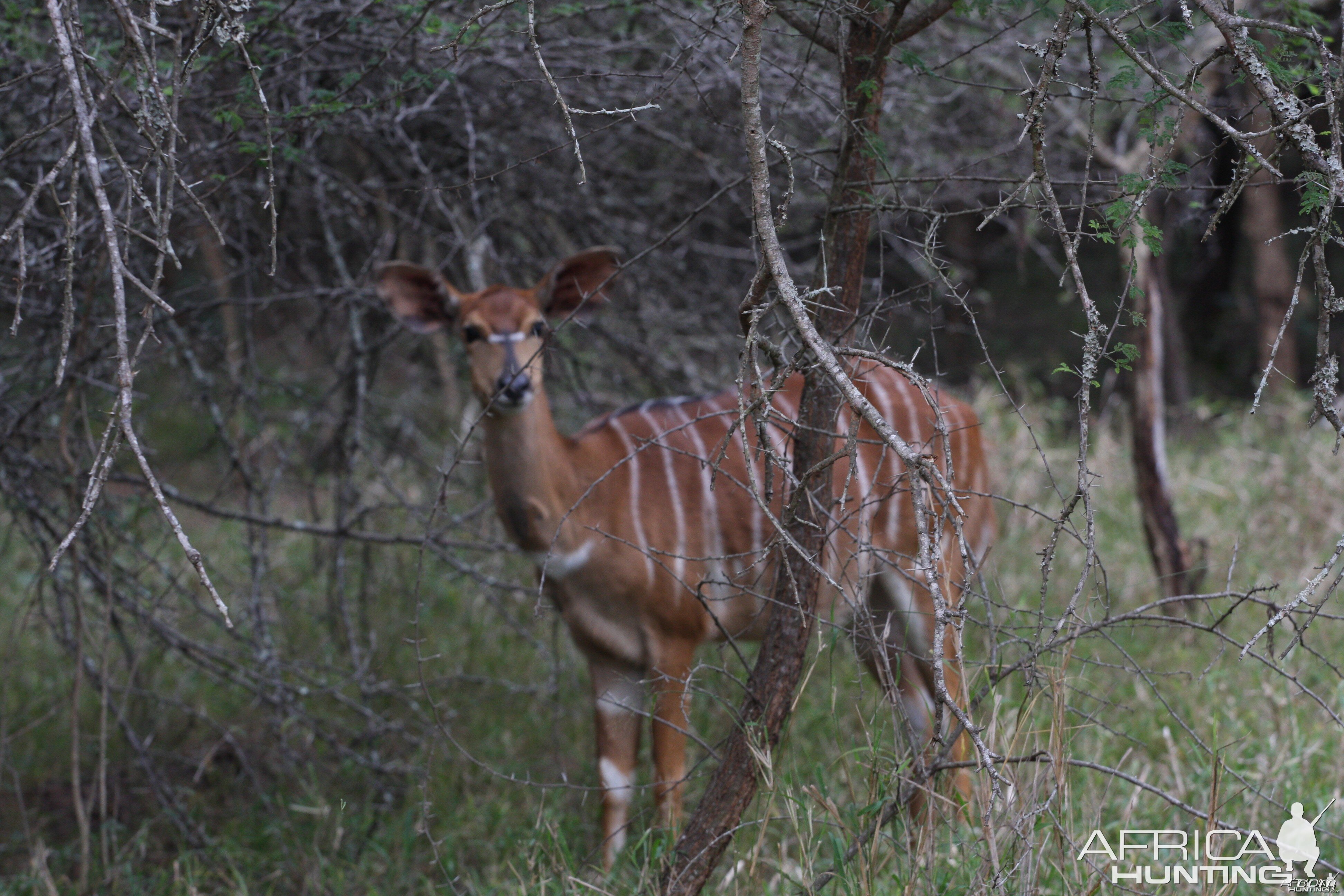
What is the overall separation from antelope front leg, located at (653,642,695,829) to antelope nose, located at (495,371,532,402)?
0.78m

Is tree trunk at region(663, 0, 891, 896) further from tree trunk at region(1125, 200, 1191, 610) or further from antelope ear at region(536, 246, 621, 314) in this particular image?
tree trunk at region(1125, 200, 1191, 610)

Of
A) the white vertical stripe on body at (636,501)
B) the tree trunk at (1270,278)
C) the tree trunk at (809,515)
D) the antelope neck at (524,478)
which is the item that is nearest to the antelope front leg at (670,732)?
the white vertical stripe on body at (636,501)

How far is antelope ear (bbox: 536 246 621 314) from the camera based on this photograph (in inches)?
129

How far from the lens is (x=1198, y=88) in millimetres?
1880

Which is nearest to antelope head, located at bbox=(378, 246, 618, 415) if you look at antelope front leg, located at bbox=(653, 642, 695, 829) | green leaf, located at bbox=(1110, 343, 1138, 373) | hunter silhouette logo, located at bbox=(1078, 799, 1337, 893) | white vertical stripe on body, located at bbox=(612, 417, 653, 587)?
white vertical stripe on body, located at bbox=(612, 417, 653, 587)


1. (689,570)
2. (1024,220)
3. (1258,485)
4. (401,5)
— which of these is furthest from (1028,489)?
(401,5)

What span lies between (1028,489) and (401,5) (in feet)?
13.1

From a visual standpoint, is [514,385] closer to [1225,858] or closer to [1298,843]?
[1225,858]

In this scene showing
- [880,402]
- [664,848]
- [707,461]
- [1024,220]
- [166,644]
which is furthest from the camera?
[1024,220]

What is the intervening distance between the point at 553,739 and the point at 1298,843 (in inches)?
88.9

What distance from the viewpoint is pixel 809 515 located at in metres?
2.34

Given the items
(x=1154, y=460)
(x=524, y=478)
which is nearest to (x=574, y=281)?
(x=524, y=478)

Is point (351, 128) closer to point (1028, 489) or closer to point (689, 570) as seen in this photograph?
point (689, 570)

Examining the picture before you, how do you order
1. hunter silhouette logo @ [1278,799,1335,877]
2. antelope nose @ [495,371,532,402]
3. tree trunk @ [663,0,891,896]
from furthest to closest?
antelope nose @ [495,371,532,402], hunter silhouette logo @ [1278,799,1335,877], tree trunk @ [663,0,891,896]
